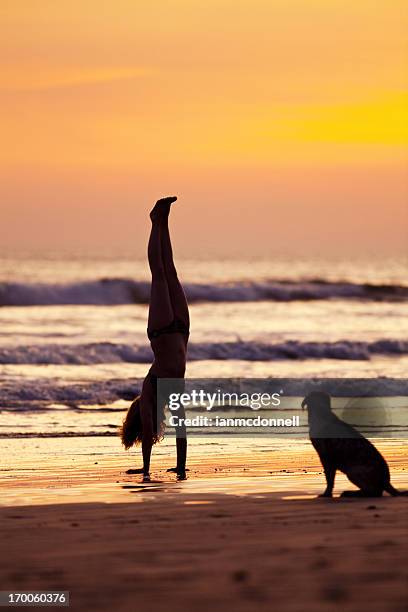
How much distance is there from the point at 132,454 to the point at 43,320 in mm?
32058

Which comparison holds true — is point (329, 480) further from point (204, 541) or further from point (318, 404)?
point (204, 541)

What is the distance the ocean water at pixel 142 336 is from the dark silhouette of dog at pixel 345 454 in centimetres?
630

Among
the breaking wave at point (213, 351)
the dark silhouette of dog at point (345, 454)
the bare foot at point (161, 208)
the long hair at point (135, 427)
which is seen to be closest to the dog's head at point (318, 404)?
the dark silhouette of dog at point (345, 454)

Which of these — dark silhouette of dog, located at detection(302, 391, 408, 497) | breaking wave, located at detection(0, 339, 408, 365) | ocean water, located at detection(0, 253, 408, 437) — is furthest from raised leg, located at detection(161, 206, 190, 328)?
breaking wave, located at detection(0, 339, 408, 365)

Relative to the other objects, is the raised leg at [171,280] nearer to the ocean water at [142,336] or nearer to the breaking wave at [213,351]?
the ocean water at [142,336]

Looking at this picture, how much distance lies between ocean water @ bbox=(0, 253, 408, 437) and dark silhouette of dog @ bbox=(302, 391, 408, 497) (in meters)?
6.30

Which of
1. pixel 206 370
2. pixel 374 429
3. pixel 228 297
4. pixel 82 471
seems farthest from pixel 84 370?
pixel 228 297

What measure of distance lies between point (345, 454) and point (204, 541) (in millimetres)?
2454

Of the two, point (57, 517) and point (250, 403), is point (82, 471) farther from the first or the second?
point (250, 403)

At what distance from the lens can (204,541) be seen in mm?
6980

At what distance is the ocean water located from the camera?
20.8m

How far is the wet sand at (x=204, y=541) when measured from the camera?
223 inches

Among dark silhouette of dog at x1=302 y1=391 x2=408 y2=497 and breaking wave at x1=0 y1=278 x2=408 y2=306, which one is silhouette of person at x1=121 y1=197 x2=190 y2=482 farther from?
breaking wave at x1=0 y1=278 x2=408 y2=306

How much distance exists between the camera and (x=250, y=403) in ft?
63.5
